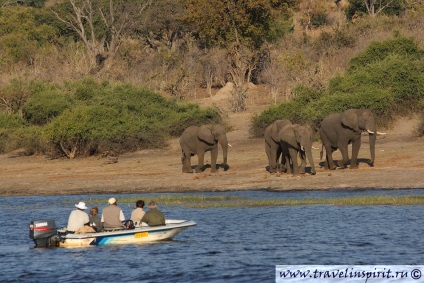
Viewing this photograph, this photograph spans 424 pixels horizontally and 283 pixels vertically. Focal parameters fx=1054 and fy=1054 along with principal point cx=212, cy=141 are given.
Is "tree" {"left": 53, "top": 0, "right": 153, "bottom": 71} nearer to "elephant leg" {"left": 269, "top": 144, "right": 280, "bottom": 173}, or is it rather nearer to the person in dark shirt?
"elephant leg" {"left": 269, "top": 144, "right": 280, "bottom": 173}

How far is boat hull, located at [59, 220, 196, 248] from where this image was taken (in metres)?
24.7

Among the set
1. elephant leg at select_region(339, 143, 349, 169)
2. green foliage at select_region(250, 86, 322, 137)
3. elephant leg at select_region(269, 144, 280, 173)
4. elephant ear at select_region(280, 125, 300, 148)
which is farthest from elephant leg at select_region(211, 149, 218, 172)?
green foliage at select_region(250, 86, 322, 137)

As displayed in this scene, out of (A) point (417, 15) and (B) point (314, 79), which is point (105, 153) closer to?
(B) point (314, 79)

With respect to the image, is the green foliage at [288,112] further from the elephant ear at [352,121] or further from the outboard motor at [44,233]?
the outboard motor at [44,233]

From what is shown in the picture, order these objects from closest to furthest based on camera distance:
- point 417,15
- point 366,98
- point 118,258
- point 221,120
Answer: point 118,258 < point 366,98 < point 221,120 < point 417,15

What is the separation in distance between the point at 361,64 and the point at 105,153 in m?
13.2

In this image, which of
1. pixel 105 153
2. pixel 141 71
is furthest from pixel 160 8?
pixel 105 153

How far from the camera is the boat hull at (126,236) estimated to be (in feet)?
81.0

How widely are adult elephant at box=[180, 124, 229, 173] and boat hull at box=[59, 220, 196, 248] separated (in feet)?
40.6

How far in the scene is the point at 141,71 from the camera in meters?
65.0

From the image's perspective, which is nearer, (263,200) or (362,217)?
(362,217)

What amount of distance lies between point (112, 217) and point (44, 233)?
64.2 inches

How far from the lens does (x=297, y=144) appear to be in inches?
1377

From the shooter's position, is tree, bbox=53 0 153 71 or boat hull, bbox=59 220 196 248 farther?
tree, bbox=53 0 153 71
